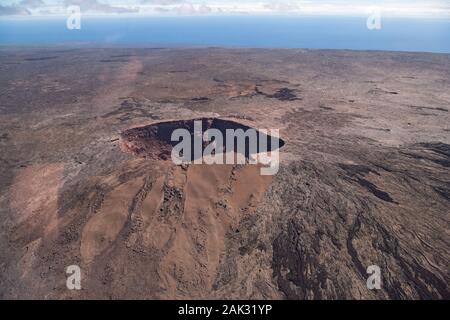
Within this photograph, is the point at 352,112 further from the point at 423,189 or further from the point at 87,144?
the point at 87,144

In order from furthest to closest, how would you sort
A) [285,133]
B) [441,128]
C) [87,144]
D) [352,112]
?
[352,112] → [441,128] → [285,133] → [87,144]

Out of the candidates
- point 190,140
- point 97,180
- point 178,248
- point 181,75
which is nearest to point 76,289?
Answer: point 178,248

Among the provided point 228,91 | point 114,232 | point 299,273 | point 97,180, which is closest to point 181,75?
point 228,91

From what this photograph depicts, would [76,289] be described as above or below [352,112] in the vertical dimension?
below

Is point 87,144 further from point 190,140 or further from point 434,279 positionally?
point 434,279
